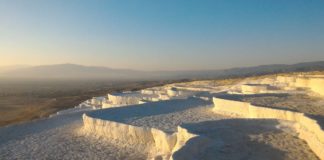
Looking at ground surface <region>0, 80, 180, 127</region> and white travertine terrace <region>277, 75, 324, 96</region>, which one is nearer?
white travertine terrace <region>277, 75, 324, 96</region>

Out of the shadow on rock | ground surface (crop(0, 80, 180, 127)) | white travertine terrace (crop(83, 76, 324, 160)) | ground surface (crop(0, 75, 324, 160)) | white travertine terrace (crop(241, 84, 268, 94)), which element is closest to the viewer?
the shadow on rock

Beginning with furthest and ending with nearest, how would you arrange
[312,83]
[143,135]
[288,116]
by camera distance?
[312,83] < [143,135] < [288,116]

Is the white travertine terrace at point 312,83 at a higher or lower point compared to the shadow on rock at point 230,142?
higher

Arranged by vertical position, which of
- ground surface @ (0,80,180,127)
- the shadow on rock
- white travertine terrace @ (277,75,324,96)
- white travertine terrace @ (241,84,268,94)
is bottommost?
ground surface @ (0,80,180,127)

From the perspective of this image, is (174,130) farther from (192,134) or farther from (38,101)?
(38,101)

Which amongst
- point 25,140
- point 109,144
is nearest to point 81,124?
point 25,140

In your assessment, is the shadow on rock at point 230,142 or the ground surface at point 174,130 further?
the ground surface at point 174,130

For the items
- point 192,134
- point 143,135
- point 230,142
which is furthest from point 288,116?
point 143,135

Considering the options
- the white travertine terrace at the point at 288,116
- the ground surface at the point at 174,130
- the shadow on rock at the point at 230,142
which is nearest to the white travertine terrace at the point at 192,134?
the white travertine terrace at the point at 288,116

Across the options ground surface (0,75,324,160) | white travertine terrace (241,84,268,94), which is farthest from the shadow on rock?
white travertine terrace (241,84,268,94)

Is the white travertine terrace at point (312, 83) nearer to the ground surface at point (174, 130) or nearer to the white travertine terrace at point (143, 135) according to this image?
the ground surface at point (174, 130)

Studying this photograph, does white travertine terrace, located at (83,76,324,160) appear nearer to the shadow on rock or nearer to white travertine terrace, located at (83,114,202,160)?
white travertine terrace, located at (83,114,202,160)
